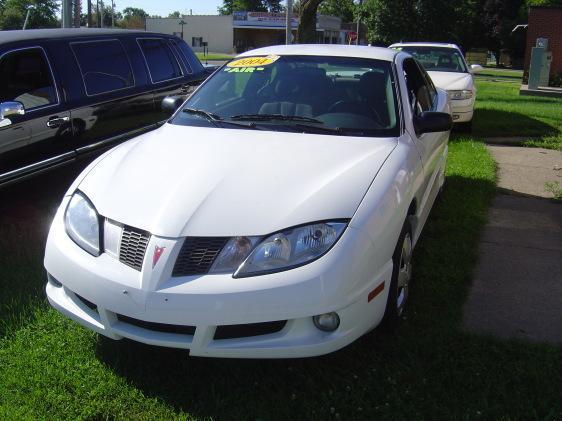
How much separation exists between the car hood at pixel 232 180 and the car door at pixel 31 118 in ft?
4.27

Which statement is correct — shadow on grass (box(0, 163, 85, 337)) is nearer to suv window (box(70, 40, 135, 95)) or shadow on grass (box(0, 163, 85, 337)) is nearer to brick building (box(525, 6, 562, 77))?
suv window (box(70, 40, 135, 95))

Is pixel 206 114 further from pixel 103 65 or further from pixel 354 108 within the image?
pixel 103 65

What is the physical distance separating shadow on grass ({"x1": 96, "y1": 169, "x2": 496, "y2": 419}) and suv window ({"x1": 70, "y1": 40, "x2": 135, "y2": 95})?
2.94 meters

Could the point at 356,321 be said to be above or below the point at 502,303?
above

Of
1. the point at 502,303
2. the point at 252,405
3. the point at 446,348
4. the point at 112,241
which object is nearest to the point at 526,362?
the point at 446,348

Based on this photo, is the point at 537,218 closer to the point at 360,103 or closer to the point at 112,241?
the point at 360,103

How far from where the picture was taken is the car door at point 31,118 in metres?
4.63

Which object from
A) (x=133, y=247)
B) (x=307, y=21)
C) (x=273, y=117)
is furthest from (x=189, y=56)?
(x=307, y=21)

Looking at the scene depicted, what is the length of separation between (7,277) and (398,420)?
2791 mm

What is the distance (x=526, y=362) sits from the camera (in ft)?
10.3

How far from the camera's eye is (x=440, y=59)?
11125 mm

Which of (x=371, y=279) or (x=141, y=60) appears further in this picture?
(x=141, y=60)

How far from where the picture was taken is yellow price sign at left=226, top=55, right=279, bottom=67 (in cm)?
451

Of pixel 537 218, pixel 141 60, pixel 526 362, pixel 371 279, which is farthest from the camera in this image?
pixel 141 60
